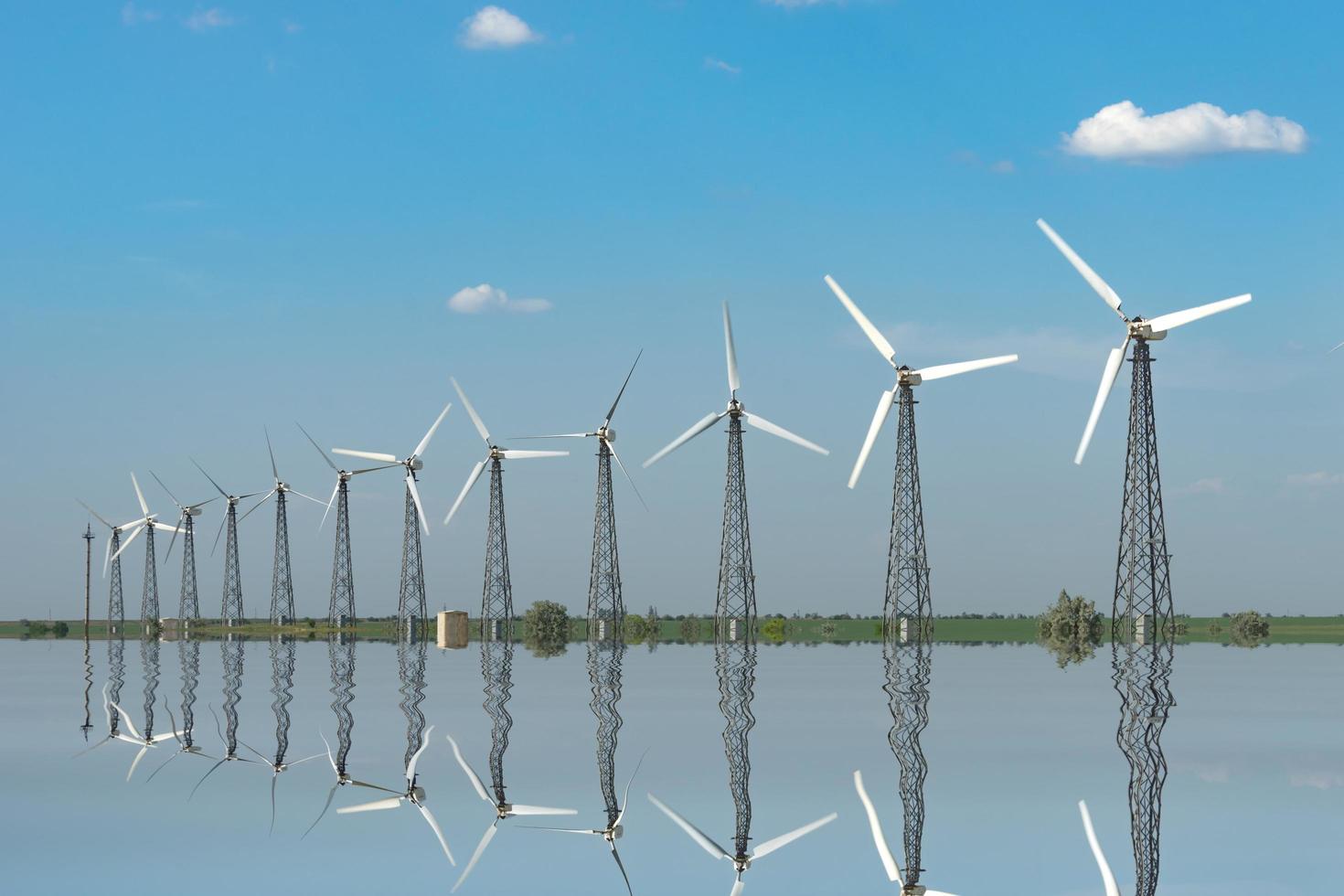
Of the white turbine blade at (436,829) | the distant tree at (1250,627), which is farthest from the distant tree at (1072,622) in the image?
the white turbine blade at (436,829)

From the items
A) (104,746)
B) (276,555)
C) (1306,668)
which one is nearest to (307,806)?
(104,746)

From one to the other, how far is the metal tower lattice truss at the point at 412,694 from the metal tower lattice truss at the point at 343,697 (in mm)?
1740

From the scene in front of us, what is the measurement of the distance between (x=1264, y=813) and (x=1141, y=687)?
36270mm

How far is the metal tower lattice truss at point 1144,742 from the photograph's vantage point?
1038 inches

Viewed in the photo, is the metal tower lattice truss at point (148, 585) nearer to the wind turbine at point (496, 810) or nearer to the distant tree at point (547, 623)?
the distant tree at point (547, 623)

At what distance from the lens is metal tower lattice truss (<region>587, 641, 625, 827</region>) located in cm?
3300

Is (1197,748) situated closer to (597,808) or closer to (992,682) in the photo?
(597,808)

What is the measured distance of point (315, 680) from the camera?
7425cm

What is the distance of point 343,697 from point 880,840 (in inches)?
1532

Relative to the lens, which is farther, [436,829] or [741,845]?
[436,829]

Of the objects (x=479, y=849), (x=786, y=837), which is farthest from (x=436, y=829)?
(x=786, y=837)

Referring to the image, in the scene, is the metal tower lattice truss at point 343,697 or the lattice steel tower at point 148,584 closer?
the metal tower lattice truss at point 343,697

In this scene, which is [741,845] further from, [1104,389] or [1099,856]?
[1104,389]

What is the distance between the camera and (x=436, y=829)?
2892 centimetres
